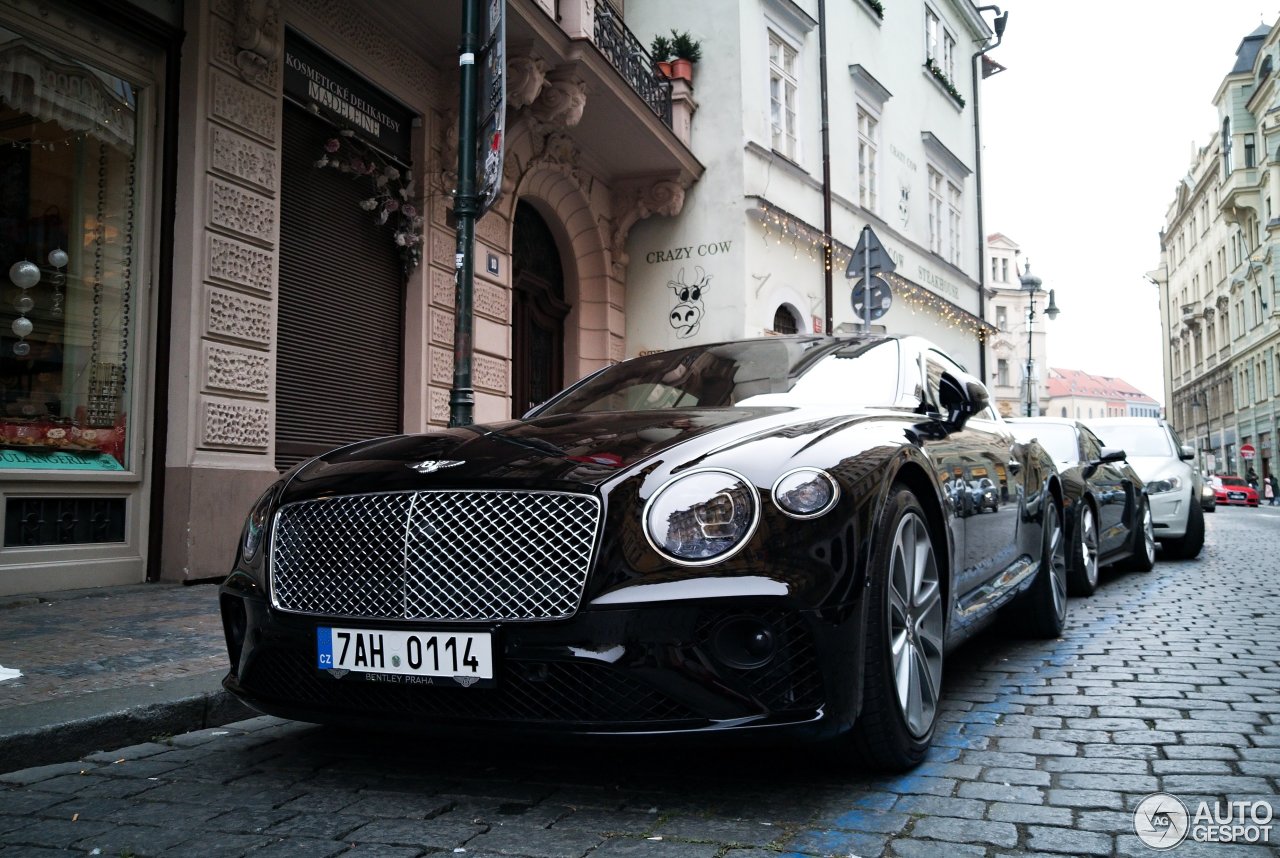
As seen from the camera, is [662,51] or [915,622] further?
[662,51]

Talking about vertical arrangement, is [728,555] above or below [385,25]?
below

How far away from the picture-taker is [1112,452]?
8430mm

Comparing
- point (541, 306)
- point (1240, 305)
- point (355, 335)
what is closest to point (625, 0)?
point (541, 306)

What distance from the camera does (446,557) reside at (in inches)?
109

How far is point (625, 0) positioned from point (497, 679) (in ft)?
48.0

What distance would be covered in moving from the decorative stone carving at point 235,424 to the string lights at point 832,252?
320 inches

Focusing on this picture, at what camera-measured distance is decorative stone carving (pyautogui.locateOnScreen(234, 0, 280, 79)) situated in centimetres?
771

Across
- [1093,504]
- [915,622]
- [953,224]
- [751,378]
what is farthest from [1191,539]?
[953,224]

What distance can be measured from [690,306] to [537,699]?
1214 cm

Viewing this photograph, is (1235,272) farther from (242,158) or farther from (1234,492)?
(242,158)

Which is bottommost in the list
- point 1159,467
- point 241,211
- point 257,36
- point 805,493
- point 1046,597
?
point 1046,597

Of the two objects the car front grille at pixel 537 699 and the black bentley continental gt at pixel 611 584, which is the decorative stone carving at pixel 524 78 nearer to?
the black bentley continental gt at pixel 611 584

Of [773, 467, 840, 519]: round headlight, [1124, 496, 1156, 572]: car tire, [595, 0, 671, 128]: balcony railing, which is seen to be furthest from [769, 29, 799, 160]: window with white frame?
[773, 467, 840, 519]: round headlight

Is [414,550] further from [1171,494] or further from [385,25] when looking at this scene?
[1171,494]
